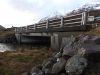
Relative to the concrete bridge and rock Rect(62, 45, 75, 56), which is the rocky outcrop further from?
the concrete bridge

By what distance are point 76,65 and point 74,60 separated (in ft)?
1.47

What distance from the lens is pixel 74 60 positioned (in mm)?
12773

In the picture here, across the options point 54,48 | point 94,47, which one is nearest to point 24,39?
point 54,48

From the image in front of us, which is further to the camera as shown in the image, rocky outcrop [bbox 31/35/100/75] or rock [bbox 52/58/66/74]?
rock [bbox 52/58/66/74]

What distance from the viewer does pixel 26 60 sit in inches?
797

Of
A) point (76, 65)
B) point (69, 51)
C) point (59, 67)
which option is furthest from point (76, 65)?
point (69, 51)

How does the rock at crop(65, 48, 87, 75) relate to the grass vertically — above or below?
above

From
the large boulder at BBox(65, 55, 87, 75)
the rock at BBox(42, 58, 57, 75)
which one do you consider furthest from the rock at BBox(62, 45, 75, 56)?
the large boulder at BBox(65, 55, 87, 75)

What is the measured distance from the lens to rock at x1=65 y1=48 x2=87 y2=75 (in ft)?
40.3

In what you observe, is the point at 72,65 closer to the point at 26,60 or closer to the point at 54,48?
the point at 26,60

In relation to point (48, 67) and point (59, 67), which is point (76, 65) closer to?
point (59, 67)

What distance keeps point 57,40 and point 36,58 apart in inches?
184

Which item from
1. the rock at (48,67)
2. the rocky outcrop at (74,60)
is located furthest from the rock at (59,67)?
the rock at (48,67)

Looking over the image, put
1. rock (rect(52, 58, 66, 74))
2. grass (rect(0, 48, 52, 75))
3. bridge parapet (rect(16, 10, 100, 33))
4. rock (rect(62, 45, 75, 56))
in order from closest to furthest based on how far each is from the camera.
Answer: rock (rect(52, 58, 66, 74))
rock (rect(62, 45, 75, 56))
grass (rect(0, 48, 52, 75))
bridge parapet (rect(16, 10, 100, 33))
